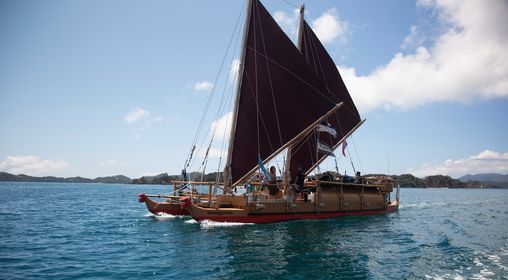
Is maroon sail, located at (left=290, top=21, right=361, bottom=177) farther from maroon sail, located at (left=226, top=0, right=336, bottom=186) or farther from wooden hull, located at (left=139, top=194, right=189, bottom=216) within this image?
wooden hull, located at (left=139, top=194, right=189, bottom=216)

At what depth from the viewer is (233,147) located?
86.0 feet

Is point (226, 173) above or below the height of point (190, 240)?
above

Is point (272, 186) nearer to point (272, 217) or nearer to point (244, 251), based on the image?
point (272, 217)

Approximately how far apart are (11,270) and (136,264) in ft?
14.2

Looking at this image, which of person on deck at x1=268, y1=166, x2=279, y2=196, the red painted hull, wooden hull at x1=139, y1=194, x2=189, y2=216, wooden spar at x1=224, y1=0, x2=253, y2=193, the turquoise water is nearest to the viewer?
the turquoise water

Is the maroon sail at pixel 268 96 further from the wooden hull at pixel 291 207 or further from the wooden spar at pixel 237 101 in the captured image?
the wooden hull at pixel 291 207

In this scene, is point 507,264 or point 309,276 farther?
point 507,264

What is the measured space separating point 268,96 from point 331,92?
12801 millimetres

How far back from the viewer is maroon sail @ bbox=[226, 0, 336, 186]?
2664cm

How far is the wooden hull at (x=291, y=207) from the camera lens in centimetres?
2412

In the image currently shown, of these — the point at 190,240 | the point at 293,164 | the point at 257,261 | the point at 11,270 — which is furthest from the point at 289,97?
the point at 11,270

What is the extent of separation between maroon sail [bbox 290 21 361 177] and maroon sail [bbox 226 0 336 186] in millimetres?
6769

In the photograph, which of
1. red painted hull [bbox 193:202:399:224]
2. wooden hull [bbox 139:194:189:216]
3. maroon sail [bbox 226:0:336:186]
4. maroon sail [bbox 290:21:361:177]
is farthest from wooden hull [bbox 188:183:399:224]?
maroon sail [bbox 290:21:361:177]

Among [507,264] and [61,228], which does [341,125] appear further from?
[61,228]
